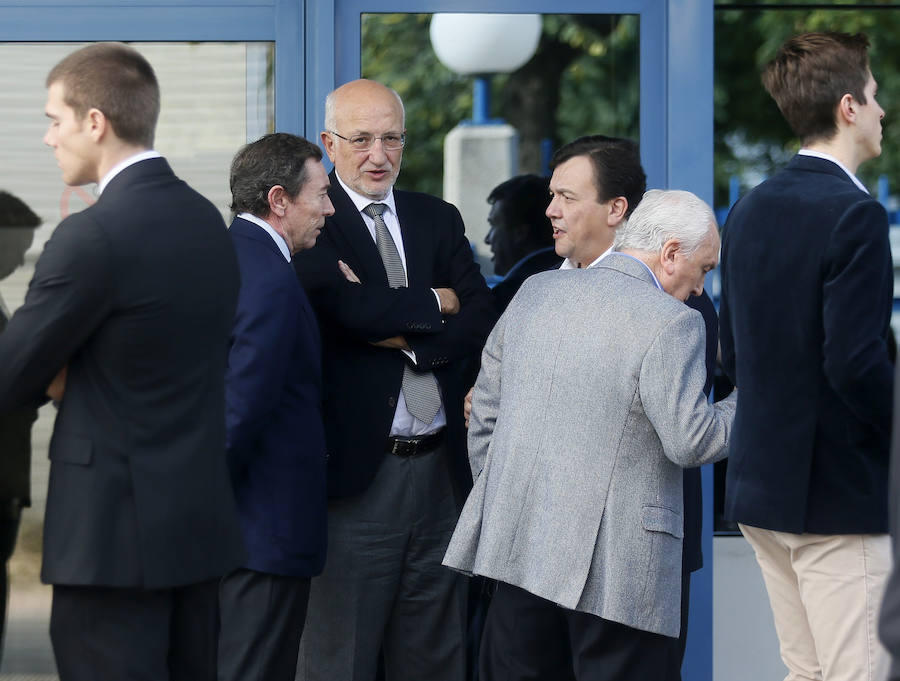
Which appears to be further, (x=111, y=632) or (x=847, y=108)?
(x=847, y=108)

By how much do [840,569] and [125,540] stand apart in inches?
60.4

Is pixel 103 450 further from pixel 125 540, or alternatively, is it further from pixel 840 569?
pixel 840 569

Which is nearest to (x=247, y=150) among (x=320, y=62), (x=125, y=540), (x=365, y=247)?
(x=365, y=247)

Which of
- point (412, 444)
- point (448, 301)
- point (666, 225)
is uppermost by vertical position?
point (666, 225)

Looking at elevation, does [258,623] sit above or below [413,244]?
below

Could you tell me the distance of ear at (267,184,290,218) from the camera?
10.7 feet

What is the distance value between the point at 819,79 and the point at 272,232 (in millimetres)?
1362

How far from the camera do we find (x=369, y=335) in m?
3.53

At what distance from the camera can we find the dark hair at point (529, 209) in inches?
178

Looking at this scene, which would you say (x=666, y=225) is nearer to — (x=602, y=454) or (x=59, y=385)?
(x=602, y=454)

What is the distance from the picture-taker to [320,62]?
165 inches

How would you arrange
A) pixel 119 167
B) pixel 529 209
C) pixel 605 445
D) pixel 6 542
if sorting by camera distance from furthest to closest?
pixel 529 209 → pixel 6 542 → pixel 605 445 → pixel 119 167

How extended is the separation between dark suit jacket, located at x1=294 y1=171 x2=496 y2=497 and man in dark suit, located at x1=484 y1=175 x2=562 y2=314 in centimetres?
73

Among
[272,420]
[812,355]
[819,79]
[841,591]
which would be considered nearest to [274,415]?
[272,420]
